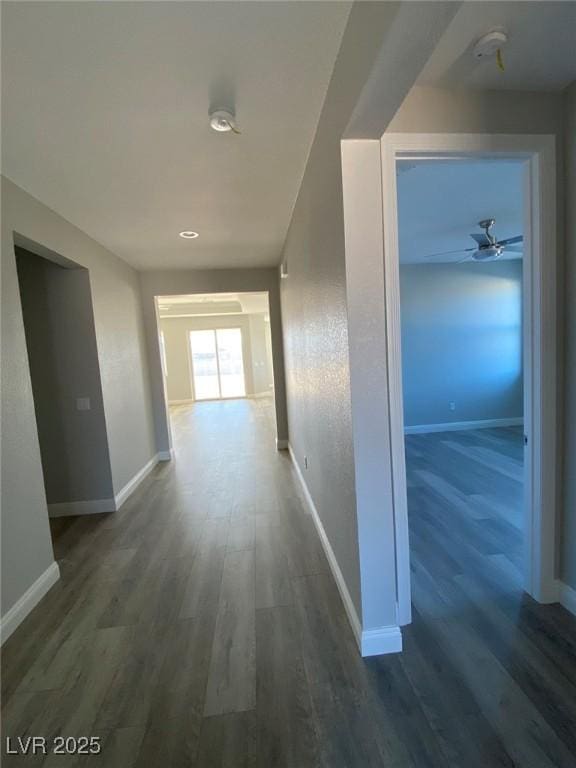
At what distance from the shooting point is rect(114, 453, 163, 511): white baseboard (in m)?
3.45

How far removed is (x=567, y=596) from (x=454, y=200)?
2.94 metres

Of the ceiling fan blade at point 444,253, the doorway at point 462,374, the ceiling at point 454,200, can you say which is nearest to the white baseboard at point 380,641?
the doorway at point 462,374

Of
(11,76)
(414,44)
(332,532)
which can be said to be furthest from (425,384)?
(11,76)

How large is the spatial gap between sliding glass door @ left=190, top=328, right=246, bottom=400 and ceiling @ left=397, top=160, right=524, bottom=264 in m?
6.96

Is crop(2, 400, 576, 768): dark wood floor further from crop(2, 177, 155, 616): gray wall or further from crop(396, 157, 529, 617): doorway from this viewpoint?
crop(2, 177, 155, 616): gray wall

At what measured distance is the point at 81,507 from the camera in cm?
332

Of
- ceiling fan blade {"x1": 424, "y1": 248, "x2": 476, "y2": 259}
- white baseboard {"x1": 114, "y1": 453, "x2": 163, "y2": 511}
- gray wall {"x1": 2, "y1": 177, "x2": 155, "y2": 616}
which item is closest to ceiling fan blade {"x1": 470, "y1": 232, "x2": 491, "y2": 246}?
ceiling fan blade {"x1": 424, "y1": 248, "x2": 476, "y2": 259}

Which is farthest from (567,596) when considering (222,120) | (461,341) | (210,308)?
(210,308)

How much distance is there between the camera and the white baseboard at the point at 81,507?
331 cm

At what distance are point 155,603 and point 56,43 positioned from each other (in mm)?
2622

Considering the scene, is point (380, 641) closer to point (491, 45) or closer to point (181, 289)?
point (491, 45)

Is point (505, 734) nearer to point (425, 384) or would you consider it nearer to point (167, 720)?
point (167, 720)

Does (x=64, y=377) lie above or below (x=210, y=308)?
below

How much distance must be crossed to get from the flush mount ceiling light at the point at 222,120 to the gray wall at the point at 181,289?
10.6 feet
